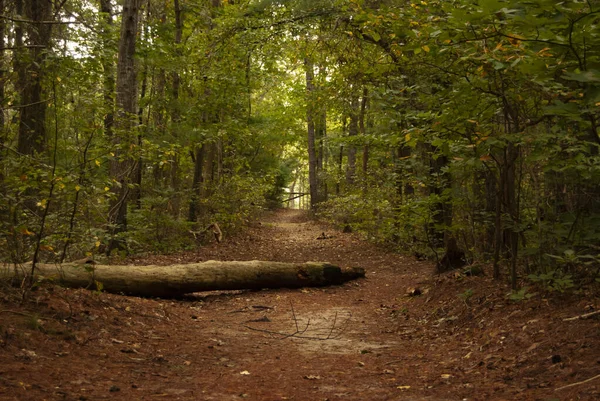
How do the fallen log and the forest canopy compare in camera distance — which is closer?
the forest canopy

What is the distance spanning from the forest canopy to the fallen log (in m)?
0.50

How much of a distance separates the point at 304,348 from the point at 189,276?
329cm

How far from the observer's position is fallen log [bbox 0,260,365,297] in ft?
22.1

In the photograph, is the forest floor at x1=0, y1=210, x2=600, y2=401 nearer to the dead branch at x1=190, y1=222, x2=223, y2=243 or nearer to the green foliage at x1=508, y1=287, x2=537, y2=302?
the green foliage at x1=508, y1=287, x2=537, y2=302

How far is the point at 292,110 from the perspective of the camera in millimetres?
27172

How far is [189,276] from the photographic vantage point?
8.47 meters

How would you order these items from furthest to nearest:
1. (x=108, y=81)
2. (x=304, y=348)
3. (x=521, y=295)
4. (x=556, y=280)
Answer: (x=108, y=81)
(x=304, y=348)
(x=521, y=295)
(x=556, y=280)

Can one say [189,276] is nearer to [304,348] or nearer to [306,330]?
[306,330]

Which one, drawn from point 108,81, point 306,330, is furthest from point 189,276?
point 108,81

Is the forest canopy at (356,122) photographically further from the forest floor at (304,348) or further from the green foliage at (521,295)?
the forest floor at (304,348)

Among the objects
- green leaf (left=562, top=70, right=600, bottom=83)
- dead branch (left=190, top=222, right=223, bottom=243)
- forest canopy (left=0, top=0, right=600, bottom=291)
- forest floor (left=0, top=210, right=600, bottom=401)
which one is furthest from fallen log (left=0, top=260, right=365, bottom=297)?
dead branch (left=190, top=222, right=223, bottom=243)

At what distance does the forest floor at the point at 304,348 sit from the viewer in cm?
393

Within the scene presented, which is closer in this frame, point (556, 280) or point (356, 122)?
point (556, 280)

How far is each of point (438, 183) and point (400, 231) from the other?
3.88m
